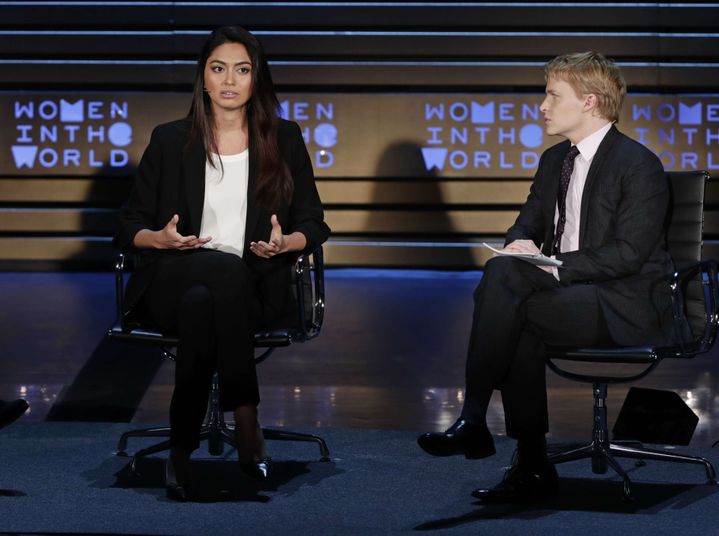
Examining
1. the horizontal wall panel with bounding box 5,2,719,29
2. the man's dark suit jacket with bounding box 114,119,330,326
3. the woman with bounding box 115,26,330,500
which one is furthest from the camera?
the horizontal wall panel with bounding box 5,2,719,29

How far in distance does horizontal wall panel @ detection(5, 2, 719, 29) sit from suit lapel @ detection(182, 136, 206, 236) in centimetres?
486

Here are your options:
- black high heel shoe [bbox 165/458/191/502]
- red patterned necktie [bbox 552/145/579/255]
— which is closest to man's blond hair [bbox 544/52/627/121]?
red patterned necktie [bbox 552/145/579/255]

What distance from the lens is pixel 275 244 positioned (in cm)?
349

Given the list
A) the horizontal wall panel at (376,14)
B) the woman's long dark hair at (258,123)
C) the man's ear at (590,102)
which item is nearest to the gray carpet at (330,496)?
the woman's long dark hair at (258,123)

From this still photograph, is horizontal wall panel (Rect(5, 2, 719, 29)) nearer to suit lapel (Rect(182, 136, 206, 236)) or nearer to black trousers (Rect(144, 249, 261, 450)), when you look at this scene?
suit lapel (Rect(182, 136, 206, 236))

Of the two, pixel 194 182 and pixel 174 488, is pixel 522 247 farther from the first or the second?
pixel 174 488

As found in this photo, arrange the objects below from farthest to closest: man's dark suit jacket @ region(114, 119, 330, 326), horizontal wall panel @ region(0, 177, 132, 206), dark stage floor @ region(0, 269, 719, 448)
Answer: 1. horizontal wall panel @ region(0, 177, 132, 206)
2. dark stage floor @ region(0, 269, 719, 448)
3. man's dark suit jacket @ region(114, 119, 330, 326)

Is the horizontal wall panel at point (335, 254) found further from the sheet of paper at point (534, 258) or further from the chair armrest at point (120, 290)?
the sheet of paper at point (534, 258)

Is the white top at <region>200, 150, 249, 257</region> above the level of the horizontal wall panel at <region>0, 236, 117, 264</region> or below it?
above

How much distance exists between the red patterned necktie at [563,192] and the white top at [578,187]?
0.04ft

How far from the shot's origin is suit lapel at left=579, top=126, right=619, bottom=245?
350 cm

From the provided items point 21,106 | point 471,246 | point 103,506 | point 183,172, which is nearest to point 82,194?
point 21,106

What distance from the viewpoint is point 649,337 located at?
3432 mm

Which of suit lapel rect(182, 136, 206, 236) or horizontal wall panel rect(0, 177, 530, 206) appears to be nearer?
suit lapel rect(182, 136, 206, 236)
